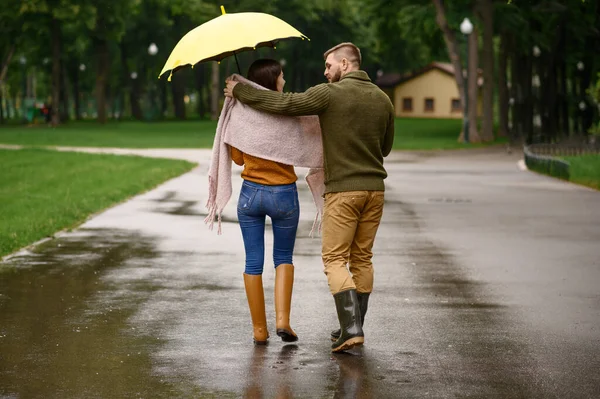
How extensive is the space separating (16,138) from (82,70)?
164 ft

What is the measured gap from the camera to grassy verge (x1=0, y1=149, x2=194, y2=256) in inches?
613

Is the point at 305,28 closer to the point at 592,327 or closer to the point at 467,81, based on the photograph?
the point at 467,81

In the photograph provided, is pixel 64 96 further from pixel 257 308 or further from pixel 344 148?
pixel 344 148

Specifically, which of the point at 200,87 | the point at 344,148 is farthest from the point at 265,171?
the point at 200,87

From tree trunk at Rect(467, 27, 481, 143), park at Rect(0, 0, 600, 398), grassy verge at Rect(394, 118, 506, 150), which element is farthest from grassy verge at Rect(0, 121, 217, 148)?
park at Rect(0, 0, 600, 398)

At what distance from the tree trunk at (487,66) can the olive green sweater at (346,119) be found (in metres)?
40.9

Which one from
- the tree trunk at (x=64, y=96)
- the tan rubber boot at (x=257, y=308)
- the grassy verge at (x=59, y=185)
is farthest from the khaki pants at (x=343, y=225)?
the tree trunk at (x=64, y=96)

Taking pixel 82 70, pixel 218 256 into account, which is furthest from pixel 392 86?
pixel 218 256

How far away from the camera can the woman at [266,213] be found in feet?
24.7

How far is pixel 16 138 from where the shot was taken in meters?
49.5

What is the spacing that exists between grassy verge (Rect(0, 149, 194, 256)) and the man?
598 cm

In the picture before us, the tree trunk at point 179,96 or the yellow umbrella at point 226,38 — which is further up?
the yellow umbrella at point 226,38

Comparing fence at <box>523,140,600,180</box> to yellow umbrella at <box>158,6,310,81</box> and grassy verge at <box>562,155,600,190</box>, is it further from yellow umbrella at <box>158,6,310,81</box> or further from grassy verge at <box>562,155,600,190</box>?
yellow umbrella at <box>158,6,310,81</box>

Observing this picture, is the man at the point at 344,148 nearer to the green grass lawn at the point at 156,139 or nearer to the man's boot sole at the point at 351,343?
the man's boot sole at the point at 351,343
